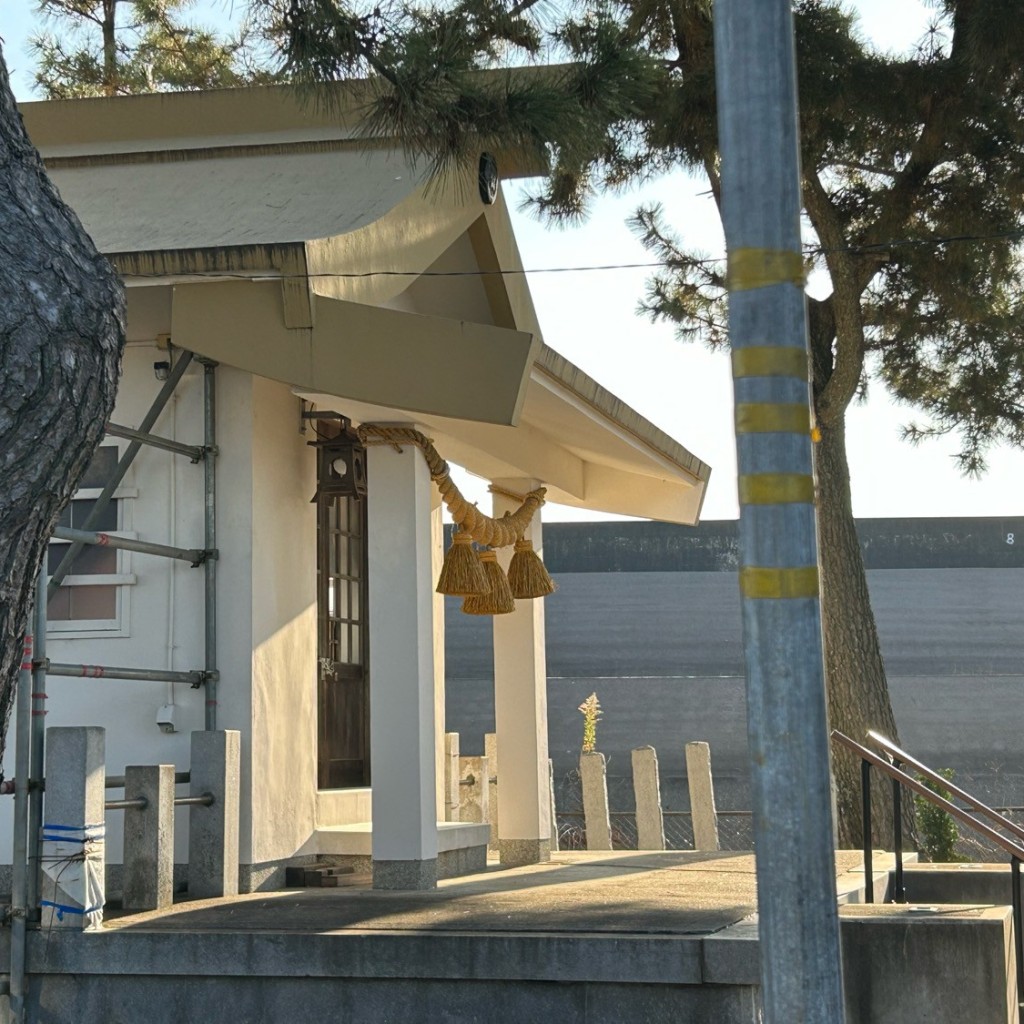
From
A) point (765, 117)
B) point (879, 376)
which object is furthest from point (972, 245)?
point (765, 117)

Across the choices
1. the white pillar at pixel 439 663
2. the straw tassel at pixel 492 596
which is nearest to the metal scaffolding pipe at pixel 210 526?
the straw tassel at pixel 492 596

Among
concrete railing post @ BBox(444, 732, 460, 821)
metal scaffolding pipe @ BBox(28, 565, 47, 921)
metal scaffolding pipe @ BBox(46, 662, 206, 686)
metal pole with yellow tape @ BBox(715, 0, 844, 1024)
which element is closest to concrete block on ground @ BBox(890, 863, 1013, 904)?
concrete railing post @ BBox(444, 732, 460, 821)

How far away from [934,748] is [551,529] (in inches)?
310

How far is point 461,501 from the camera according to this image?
948 cm

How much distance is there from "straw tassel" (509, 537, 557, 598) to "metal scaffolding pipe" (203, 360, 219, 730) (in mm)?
2576

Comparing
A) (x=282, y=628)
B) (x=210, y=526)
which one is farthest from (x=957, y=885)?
(x=210, y=526)

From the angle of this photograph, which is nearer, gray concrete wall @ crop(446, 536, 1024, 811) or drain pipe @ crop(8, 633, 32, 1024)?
drain pipe @ crop(8, 633, 32, 1024)

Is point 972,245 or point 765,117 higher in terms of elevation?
point 972,245

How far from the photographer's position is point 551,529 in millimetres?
28922

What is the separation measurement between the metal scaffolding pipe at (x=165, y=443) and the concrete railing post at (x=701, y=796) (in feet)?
19.3

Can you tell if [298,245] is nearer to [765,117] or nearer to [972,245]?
[765,117]

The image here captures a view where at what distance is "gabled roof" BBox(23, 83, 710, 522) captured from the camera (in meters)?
7.73

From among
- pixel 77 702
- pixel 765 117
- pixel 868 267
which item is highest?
pixel 868 267

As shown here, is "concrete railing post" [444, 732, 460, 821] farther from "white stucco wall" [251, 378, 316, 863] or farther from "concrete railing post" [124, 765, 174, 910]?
"concrete railing post" [124, 765, 174, 910]
